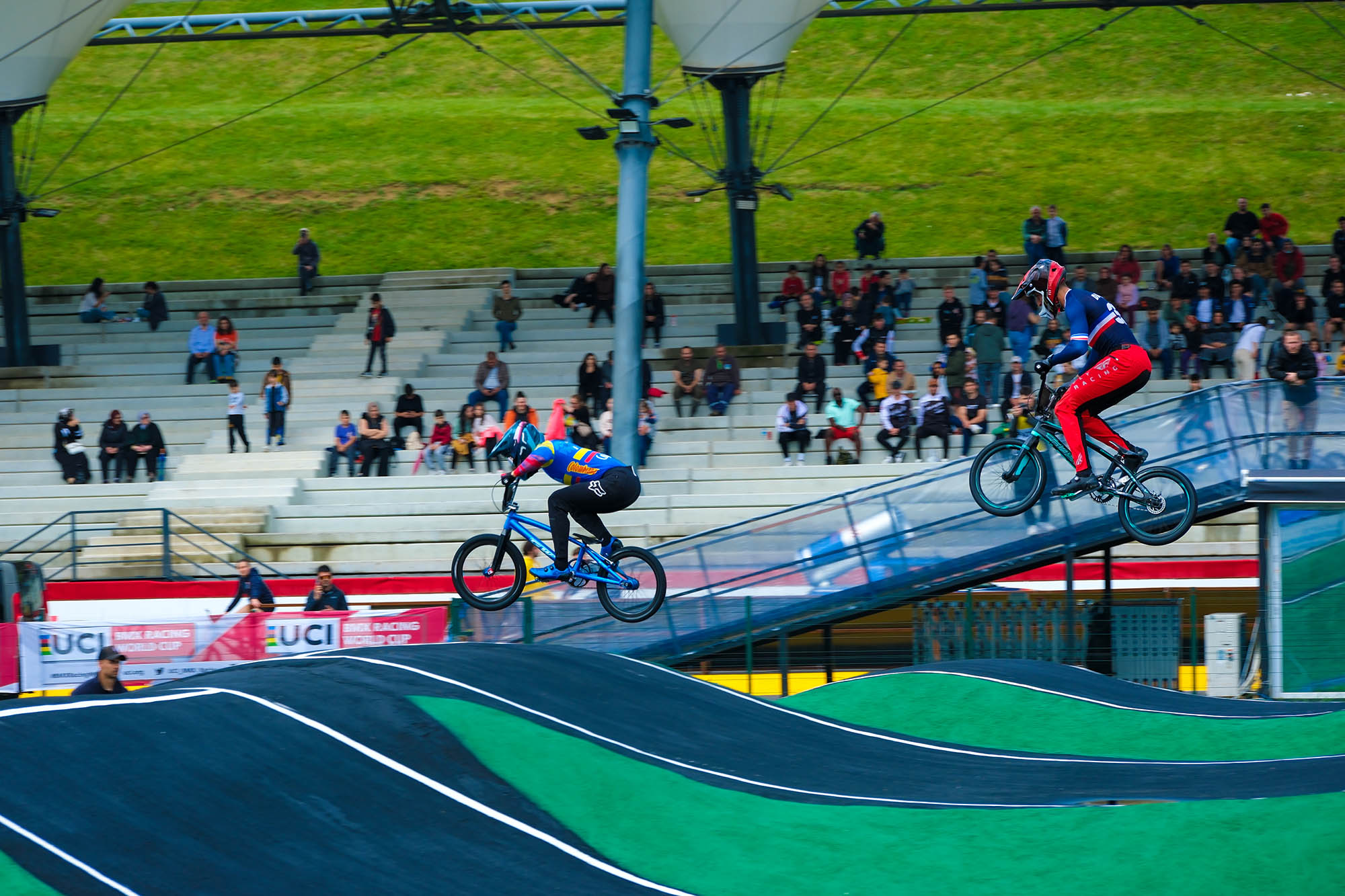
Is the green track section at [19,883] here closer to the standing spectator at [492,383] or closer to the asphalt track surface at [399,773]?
the asphalt track surface at [399,773]

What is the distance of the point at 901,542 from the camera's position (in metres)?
19.7

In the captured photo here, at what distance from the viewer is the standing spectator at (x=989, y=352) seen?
26797 millimetres

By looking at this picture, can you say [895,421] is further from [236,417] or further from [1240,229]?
[236,417]

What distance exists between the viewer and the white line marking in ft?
35.8

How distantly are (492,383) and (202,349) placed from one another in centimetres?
797

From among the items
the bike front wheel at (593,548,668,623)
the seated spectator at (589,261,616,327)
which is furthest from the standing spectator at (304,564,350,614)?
the seated spectator at (589,261,616,327)

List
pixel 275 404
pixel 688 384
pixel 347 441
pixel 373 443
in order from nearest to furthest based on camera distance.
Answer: pixel 373 443, pixel 347 441, pixel 275 404, pixel 688 384

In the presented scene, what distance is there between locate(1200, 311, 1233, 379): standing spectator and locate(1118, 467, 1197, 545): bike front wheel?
46.3 ft

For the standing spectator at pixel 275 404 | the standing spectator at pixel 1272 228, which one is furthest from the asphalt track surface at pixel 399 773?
the standing spectator at pixel 1272 228

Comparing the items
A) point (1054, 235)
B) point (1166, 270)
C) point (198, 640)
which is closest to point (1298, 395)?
point (1166, 270)

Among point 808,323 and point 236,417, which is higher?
point 808,323

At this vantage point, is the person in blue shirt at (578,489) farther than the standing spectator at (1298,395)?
No

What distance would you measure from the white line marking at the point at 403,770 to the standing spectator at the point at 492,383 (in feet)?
50.5

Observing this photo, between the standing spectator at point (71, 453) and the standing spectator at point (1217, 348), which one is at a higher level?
the standing spectator at point (1217, 348)
